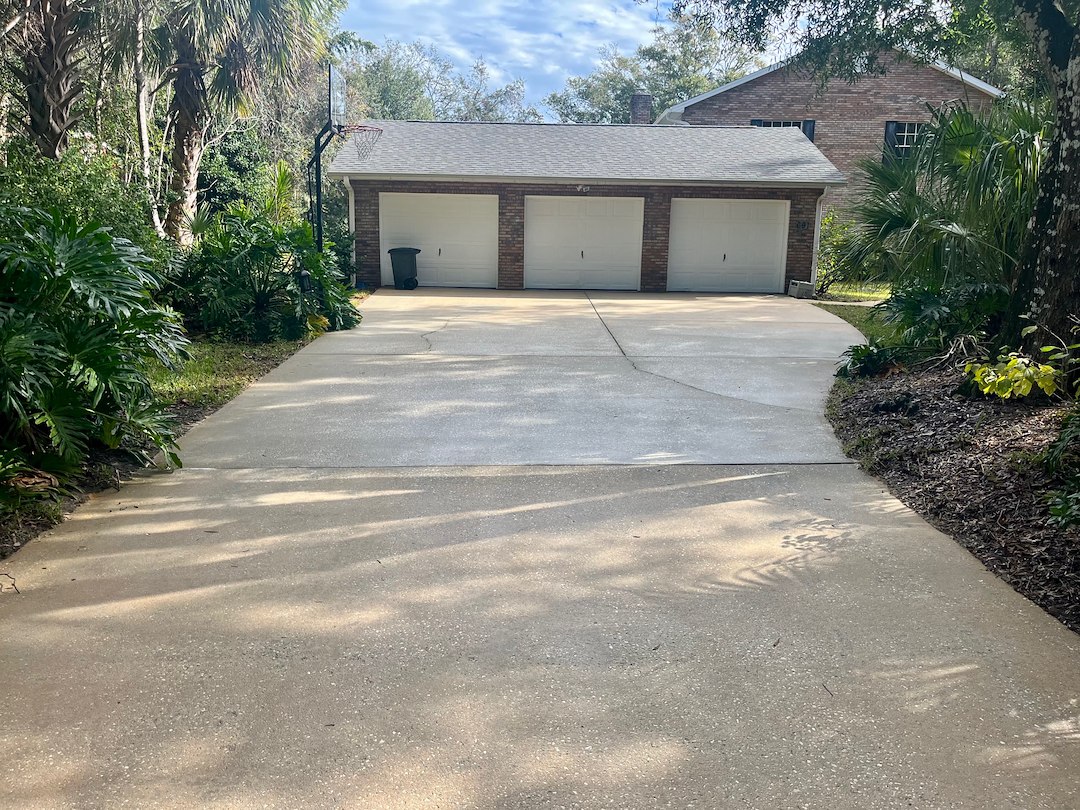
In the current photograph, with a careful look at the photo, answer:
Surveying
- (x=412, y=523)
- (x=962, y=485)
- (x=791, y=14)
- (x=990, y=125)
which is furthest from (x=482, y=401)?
(x=791, y=14)

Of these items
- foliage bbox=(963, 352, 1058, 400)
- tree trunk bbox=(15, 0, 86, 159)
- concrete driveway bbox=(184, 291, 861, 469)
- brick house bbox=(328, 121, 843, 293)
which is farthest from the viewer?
brick house bbox=(328, 121, 843, 293)

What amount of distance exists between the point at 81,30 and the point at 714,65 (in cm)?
3876

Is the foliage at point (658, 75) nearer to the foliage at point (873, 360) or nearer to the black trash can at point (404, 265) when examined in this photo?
the black trash can at point (404, 265)

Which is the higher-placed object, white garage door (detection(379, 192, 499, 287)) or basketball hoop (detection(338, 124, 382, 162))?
basketball hoop (detection(338, 124, 382, 162))

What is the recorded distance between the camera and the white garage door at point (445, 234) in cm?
1897

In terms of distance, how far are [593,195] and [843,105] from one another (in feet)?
Answer: 33.5

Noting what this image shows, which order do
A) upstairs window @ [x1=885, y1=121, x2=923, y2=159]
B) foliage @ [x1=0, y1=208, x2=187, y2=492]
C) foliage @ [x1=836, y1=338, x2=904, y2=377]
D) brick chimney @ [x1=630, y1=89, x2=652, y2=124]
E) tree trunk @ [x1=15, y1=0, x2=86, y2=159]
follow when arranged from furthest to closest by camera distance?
brick chimney @ [x1=630, y1=89, x2=652, y2=124], upstairs window @ [x1=885, y1=121, x2=923, y2=159], tree trunk @ [x1=15, y1=0, x2=86, y2=159], foliage @ [x1=836, y1=338, x2=904, y2=377], foliage @ [x1=0, y1=208, x2=187, y2=492]

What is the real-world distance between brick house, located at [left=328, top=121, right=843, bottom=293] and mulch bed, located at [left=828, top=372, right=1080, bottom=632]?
1182 cm

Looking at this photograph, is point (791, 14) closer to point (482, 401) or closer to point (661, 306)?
point (661, 306)

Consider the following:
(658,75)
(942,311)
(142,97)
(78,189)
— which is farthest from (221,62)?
(658,75)

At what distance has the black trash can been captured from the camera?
1858 centimetres

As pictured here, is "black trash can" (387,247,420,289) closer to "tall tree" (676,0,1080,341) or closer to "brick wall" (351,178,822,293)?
"brick wall" (351,178,822,293)

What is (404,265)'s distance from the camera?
61.2 ft

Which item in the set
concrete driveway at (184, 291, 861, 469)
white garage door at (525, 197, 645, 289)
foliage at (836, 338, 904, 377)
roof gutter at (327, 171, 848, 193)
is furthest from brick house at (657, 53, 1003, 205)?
foliage at (836, 338, 904, 377)
